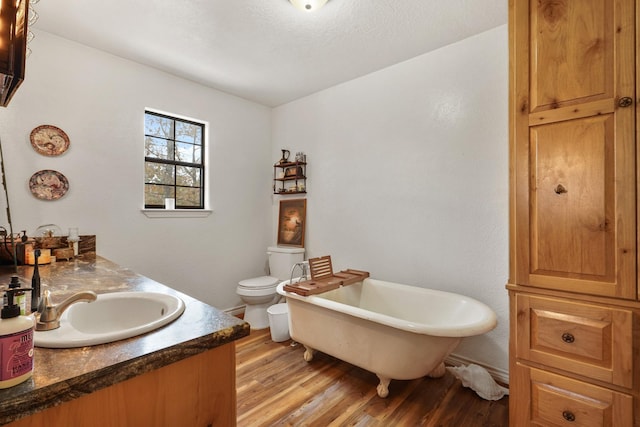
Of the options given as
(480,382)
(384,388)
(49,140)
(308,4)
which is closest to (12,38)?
(308,4)

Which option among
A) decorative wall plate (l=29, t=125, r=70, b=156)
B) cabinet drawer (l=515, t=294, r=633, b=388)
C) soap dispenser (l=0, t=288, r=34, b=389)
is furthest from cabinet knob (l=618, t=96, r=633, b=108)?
decorative wall plate (l=29, t=125, r=70, b=156)

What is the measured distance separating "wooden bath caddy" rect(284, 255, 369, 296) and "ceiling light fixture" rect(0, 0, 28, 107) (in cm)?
186

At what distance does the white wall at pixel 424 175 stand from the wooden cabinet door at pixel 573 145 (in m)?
0.79

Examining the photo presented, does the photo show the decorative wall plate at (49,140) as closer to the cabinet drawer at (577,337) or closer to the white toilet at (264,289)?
the white toilet at (264,289)

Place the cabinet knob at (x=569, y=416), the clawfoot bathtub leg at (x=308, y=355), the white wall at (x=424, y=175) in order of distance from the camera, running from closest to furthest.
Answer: the cabinet knob at (x=569, y=416) < the white wall at (x=424, y=175) < the clawfoot bathtub leg at (x=308, y=355)

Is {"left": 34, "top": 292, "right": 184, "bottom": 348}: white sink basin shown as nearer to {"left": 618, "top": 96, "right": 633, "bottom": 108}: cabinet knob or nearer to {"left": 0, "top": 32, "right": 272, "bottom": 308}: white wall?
{"left": 0, "top": 32, "right": 272, "bottom": 308}: white wall

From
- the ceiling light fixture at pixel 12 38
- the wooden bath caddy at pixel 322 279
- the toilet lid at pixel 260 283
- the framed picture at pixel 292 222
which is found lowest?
the toilet lid at pixel 260 283

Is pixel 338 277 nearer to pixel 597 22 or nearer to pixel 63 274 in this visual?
pixel 63 274

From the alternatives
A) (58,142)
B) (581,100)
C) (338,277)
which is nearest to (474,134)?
(581,100)

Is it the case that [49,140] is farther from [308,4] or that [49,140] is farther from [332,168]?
[332,168]

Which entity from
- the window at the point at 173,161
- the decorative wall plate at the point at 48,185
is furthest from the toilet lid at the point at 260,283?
the decorative wall plate at the point at 48,185

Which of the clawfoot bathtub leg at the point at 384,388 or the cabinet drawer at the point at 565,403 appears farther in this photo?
the clawfoot bathtub leg at the point at 384,388

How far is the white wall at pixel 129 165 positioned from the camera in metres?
2.12

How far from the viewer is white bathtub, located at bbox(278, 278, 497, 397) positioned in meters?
1.70
